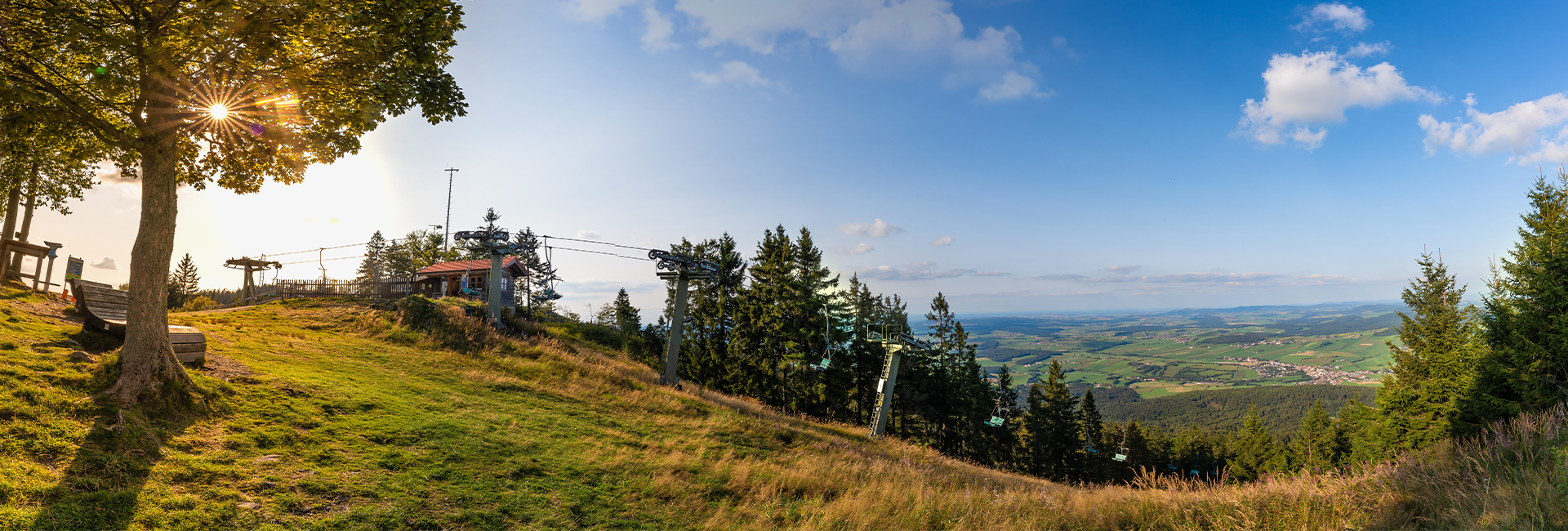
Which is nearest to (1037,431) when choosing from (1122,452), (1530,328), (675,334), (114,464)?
(1122,452)

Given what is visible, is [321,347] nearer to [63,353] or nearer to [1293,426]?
[63,353]

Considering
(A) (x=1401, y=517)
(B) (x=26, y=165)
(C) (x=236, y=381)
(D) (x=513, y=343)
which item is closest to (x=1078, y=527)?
(A) (x=1401, y=517)

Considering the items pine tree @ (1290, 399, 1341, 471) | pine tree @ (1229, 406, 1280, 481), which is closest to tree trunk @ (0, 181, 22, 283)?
pine tree @ (1290, 399, 1341, 471)

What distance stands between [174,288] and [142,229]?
42.4 meters

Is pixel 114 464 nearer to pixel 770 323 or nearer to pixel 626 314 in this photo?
pixel 770 323

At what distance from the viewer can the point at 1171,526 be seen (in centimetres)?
799

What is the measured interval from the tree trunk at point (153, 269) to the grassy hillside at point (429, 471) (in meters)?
0.52

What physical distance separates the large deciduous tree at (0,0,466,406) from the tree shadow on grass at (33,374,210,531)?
1.86 feet

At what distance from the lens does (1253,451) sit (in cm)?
6331

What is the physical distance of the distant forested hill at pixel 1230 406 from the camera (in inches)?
6452

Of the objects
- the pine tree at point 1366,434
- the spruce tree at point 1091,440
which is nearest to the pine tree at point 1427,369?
the pine tree at point 1366,434

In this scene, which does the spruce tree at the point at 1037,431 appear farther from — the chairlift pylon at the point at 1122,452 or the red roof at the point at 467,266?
the red roof at the point at 467,266

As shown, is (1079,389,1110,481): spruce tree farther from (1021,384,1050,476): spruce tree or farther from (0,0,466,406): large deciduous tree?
(0,0,466,406): large deciduous tree

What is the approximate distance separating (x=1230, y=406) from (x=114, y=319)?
9678 inches
